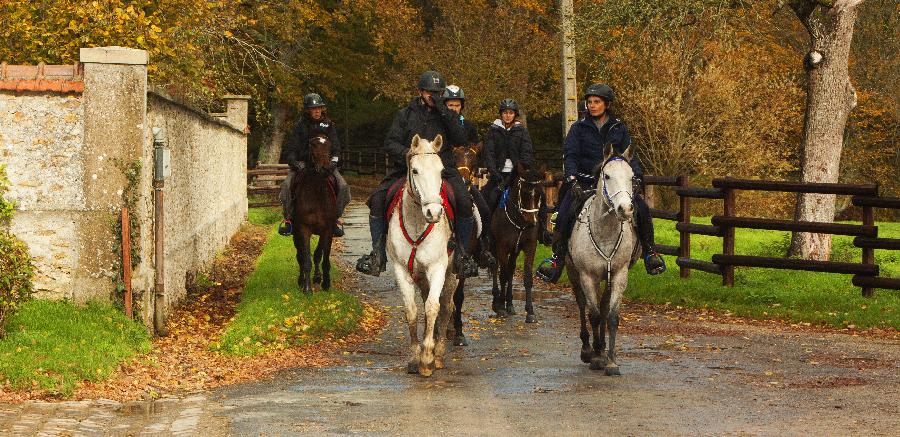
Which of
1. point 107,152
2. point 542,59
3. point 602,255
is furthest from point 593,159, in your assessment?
point 542,59

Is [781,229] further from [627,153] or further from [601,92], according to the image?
[627,153]

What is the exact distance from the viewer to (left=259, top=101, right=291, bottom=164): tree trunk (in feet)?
167

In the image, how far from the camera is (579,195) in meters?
11.5

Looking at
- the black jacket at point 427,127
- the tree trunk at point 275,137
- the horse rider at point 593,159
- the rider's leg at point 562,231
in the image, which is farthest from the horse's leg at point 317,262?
the tree trunk at point 275,137

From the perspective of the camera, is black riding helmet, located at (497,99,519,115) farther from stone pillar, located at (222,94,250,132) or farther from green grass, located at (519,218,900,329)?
stone pillar, located at (222,94,250,132)

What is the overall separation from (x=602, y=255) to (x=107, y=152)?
510cm

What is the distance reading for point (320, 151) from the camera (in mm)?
15898

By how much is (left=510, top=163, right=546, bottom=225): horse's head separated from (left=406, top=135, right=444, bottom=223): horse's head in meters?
4.21

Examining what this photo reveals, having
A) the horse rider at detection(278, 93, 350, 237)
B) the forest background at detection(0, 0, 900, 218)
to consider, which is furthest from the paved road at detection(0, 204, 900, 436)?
the forest background at detection(0, 0, 900, 218)

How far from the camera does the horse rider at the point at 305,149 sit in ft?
53.3

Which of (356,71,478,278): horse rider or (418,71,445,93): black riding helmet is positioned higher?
(418,71,445,93): black riding helmet

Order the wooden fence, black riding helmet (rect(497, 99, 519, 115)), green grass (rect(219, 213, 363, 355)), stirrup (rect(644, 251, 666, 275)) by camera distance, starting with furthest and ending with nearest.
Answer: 1. the wooden fence
2. black riding helmet (rect(497, 99, 519, 115))
3. green grass (rect(219, 213, 363, 355))
4. stirrup (rect(644, 251, 666, 275))

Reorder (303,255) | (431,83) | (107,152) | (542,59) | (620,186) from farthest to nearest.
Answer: (542,59)
(303,255)
(107,152)
(431,83)
(620,186)

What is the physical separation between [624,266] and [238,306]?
18.5 feet
